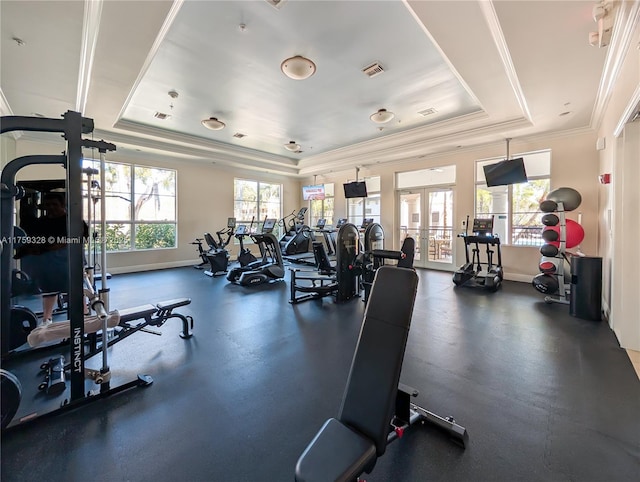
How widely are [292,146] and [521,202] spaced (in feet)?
20.0

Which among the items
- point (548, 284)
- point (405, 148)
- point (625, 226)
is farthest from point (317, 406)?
point (405, 148)

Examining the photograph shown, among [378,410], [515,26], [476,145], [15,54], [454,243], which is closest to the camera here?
[378,410]

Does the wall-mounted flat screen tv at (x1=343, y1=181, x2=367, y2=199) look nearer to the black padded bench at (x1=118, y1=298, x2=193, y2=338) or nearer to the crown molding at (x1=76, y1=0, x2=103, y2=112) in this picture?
the crown molding at (x1=76, y1=0, x2=103, y2=112)

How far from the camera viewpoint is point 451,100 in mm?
5238

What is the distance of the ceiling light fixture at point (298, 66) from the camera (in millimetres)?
3674

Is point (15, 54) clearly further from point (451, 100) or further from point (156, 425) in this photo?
point (451, 100)

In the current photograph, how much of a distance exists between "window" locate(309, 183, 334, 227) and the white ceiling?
4.47 m

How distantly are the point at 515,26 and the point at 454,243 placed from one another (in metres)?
5.78

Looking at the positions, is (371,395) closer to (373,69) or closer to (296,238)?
(373,69)

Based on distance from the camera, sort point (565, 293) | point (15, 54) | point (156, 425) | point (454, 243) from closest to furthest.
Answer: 1. point (156, 425)
2. point (15, 54)
3. point (565, 293)
4. point (454, 243)

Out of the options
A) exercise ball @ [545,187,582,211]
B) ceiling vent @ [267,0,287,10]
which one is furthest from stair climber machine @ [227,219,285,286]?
exercise ball @ [545,187,582,211]

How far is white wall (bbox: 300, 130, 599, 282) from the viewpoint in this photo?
566 centimetres

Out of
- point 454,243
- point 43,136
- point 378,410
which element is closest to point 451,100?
point 454,243

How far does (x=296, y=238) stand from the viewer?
10.2 metres
